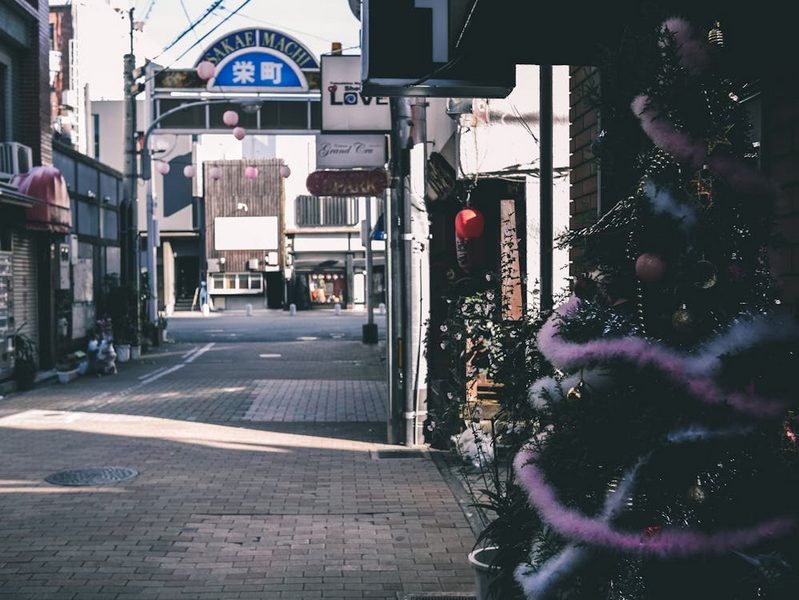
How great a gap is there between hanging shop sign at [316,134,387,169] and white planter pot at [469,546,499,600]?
938 centimetres

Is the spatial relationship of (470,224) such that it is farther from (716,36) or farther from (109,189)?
(109,189)

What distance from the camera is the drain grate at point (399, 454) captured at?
35.5ft

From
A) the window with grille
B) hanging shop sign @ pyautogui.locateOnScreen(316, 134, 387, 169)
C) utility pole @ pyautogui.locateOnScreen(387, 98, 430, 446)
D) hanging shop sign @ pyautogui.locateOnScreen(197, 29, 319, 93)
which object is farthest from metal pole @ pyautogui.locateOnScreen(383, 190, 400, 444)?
the window with grille

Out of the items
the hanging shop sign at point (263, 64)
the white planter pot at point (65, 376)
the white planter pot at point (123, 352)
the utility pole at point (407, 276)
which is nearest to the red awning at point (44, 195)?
the white planter pot at point (65, 376)

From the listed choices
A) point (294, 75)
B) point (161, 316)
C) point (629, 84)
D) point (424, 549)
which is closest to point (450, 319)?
point (424, 549)

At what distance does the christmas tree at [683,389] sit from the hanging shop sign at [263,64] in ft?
65.6

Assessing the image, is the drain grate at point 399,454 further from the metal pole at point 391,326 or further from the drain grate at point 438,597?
the drain grate at point 438,597

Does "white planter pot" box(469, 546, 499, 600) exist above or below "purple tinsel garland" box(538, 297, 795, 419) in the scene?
below

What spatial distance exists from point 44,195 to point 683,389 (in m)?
16.7

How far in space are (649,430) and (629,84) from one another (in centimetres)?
126

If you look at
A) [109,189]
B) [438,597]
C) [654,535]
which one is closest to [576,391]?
[654,535]

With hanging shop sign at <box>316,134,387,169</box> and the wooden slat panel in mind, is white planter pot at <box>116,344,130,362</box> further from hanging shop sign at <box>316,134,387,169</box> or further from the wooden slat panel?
the wooden slat panel

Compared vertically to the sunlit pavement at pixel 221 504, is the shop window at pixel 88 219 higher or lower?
higher

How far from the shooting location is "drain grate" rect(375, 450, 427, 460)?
10828mm
